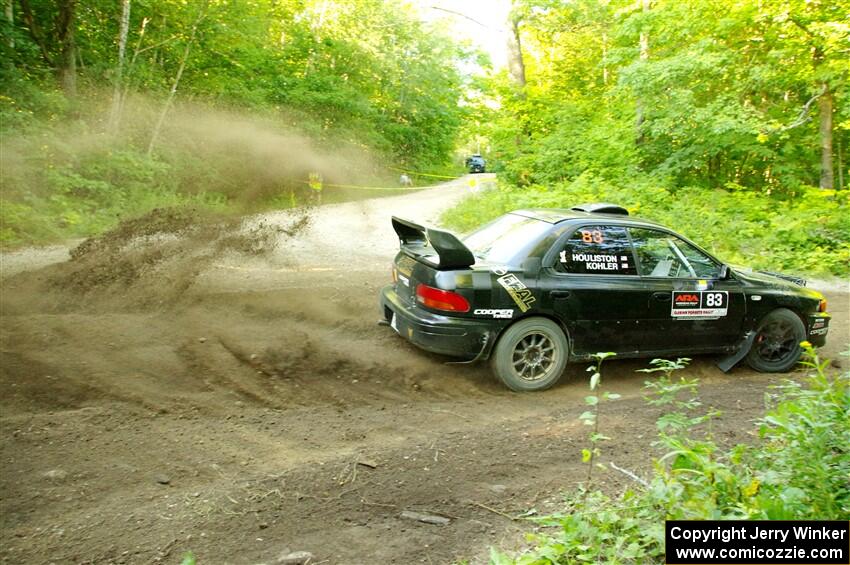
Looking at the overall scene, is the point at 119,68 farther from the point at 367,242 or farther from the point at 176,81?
the point at 367,242

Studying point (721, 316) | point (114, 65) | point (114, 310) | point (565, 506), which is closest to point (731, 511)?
point (565, 506)

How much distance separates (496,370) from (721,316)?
101 inches

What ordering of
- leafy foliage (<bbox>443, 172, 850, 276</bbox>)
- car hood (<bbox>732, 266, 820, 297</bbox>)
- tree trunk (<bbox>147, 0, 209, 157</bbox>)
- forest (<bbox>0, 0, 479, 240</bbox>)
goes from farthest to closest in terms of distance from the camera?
tree trunk (<bbox>147, 0, 209, 157</bbox>)
forest (<bbox>0, 0, 479, 240</bbox>)
leafy foliage (<bbox>443, 172, 850, 276</bbox>)
car hood (<bbox>732, 266, 820, 297</bbox>)

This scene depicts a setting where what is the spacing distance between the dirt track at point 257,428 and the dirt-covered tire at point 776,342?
0.22m

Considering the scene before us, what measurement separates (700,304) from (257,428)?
4.51 meters

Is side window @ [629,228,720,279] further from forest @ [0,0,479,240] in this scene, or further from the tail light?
forest @ [0,0,479,240]

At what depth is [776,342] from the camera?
6.56 metres

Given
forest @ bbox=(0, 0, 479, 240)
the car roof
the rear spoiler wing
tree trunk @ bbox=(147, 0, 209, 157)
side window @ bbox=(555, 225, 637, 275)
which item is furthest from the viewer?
tree trunk @ bbox=(147, 0, 209, 157)

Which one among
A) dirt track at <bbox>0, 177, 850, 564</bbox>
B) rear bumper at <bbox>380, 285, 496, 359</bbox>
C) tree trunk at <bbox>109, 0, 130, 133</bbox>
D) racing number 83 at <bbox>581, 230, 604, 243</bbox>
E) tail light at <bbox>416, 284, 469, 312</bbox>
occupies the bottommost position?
dirt track at <bbox>0, 177, 850, 564</bbox>

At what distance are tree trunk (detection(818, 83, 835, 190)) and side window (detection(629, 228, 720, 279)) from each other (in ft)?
41.5

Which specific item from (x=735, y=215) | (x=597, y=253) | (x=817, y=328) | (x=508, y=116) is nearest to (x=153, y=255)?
(x=597, y=253)

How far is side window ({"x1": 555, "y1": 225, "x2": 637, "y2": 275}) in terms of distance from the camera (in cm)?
578

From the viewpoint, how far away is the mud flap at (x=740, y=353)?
6.39m

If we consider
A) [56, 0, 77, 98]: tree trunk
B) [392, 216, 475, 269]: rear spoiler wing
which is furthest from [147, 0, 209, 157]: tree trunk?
[392, 216, 475, 269]: rear spoiler wing
